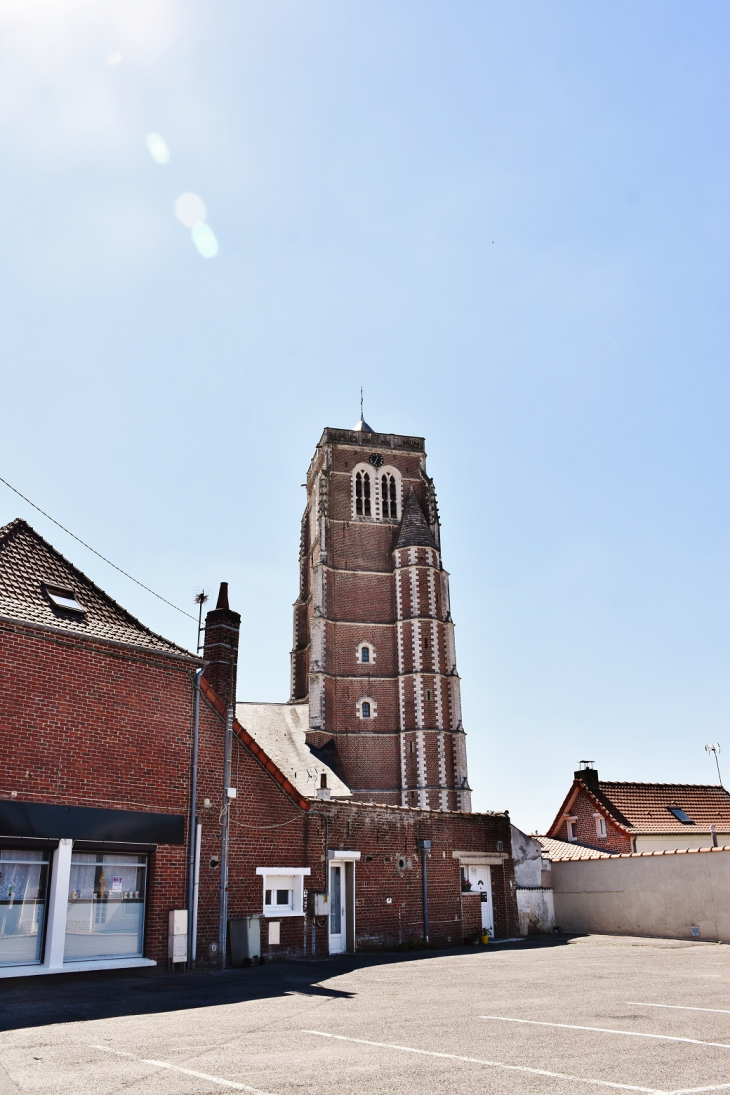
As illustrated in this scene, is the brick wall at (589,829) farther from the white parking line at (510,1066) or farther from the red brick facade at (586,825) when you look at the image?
the white parking line at (510,1066)

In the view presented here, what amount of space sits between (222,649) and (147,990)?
29.1ft

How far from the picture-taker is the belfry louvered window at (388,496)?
5291 centimetres

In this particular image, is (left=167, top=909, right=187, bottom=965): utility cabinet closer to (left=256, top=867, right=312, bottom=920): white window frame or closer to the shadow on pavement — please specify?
the shadow on pavement

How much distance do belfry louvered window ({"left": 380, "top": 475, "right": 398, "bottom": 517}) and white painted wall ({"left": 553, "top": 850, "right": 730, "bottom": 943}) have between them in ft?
93.6

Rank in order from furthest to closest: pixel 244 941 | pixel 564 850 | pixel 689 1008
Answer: pixel 564 850 < pixel 244 941 < pixel 689 1008

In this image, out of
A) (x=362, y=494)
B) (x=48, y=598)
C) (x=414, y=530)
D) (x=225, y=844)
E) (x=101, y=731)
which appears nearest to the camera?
(x=101, y=731)

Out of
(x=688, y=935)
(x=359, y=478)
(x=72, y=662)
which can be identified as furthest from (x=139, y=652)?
(x=359, y=478)

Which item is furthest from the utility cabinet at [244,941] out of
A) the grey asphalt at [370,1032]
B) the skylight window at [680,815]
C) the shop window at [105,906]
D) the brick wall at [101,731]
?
the skylight window at [680,815]

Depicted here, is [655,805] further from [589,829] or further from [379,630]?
[379,630]

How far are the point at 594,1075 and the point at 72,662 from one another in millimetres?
10871

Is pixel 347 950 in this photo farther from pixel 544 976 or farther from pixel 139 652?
pixel 139 652

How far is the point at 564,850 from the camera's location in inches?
1262

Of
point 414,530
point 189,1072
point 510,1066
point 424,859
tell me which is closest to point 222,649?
point 424,859

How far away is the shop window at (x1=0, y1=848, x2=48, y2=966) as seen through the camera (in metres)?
13.0
